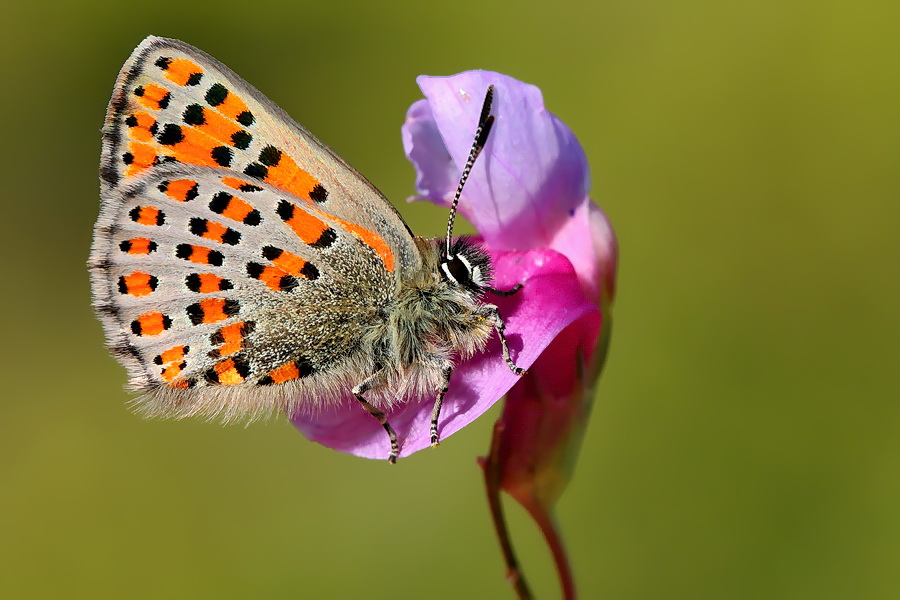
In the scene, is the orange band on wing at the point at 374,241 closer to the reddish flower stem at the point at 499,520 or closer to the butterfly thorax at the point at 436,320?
the butterfly thorax at the point at 436,320

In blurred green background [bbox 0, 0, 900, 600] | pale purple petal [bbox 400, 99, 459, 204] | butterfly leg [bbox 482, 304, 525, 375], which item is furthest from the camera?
blurred green background [bbox 0, 0, 900, 600]

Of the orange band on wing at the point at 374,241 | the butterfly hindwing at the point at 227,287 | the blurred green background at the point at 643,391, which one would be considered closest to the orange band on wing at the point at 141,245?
the butterfly hindwing at the point at 227,287

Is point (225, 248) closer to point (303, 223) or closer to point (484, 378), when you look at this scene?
point (303, 223)

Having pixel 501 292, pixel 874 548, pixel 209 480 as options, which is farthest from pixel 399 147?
pixel 501 292

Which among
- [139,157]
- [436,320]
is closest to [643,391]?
[436,320]

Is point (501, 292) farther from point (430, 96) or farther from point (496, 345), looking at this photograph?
point (430, 96)

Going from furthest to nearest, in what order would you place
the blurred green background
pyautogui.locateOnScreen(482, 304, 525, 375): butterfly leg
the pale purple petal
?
1. the blurred green background
2. the pale purple petal
3. pyautogui.locateOnScreen(482, 304, 525, 375): butterfly leg

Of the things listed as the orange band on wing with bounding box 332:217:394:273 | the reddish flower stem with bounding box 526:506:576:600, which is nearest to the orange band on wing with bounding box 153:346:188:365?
the orange band on wing with bounding box 332:217:394:273

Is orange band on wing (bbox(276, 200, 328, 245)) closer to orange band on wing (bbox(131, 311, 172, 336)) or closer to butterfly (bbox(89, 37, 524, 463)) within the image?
butterfly (bbox(89, 37, 524, 463))
